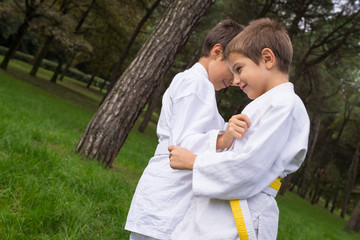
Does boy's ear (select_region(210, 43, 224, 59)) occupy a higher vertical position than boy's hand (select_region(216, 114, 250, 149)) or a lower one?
higher

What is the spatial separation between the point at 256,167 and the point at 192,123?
0.47 meters

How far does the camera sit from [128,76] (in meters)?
4.89

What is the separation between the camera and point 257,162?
1270 mm

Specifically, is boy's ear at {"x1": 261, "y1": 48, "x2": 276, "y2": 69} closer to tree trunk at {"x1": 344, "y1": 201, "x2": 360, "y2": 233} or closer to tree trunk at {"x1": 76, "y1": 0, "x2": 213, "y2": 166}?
tree trunk at {"x1": 76, "y1": 0, "x2": 213, "y2": 166}

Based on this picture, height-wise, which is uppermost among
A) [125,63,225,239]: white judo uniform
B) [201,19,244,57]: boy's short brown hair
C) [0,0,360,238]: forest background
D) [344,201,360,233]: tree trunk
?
[0,0,360,238]: forest background

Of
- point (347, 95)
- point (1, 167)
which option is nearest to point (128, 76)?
point (1, 167)

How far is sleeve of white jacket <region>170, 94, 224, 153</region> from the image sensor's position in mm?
1540

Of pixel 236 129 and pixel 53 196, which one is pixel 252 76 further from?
pixel 53 196

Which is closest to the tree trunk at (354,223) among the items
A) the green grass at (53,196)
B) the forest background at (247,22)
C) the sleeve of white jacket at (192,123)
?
the forest background at (247,22)

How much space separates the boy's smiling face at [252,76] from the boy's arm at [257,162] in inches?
8.5

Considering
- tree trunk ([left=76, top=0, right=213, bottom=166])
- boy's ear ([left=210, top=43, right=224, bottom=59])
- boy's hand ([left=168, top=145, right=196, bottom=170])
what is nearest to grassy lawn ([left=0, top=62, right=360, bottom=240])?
tree trunk ([left=76, top=0, right=213, bottom=166])

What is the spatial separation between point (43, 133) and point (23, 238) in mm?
3229

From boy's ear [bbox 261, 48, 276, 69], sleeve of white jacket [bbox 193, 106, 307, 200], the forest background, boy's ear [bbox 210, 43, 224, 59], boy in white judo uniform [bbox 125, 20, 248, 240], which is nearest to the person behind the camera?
sleeve of white jacket [bbox 193, 106, 307, 200]

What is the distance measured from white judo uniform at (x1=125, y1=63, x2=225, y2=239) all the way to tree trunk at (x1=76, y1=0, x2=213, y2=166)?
10.0 feet
